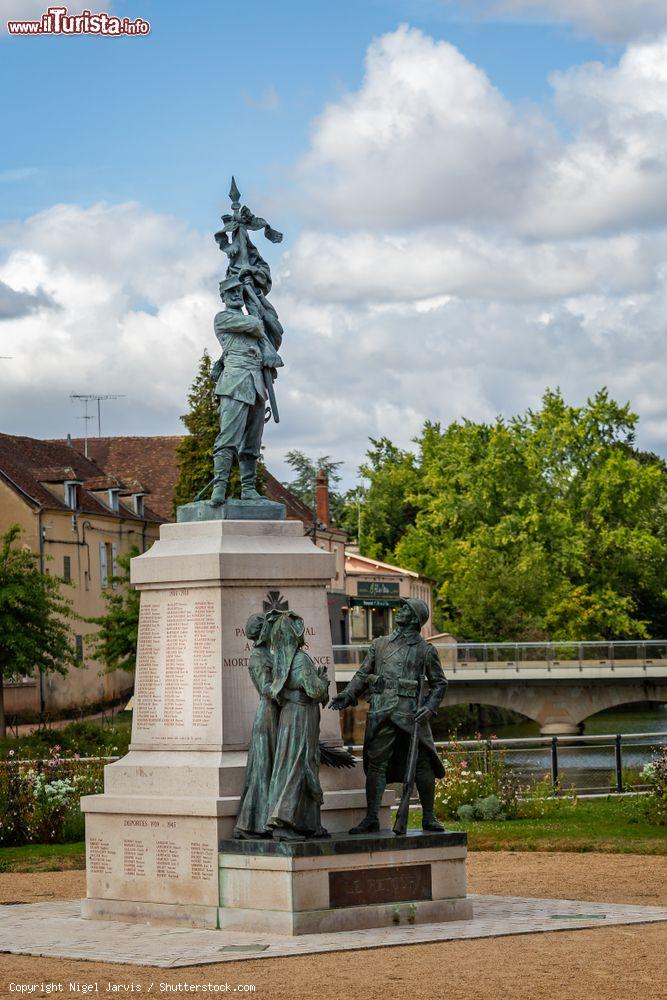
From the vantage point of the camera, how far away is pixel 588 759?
3597 centimetres

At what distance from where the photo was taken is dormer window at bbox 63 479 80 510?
61.0m

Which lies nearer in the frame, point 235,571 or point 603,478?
point 235,571

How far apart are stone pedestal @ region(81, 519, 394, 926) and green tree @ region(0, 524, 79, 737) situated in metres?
30.1

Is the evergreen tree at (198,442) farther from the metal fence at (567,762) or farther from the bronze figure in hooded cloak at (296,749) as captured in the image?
the bronze figure in hooded cloak at (296,749)

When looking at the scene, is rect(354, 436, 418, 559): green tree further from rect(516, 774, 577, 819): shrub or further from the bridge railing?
rect(516, 774, 577, 819): shrub

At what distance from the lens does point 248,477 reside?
1614 cm

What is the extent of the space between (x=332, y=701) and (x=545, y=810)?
10.2m

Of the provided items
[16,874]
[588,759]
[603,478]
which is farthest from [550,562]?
[16,874]

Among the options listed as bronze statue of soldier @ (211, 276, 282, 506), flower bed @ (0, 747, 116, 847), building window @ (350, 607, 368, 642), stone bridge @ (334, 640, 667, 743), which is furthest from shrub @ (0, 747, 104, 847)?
building window @ (350, 607, 368, 642)

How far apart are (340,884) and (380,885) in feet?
1.41

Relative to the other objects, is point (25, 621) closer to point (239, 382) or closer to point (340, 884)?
point (239, 382)

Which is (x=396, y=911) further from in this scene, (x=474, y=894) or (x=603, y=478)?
(x=603, y=478)

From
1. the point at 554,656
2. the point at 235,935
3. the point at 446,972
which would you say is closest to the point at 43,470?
the point at 554,656

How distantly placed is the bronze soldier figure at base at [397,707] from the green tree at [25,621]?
1218 inches
